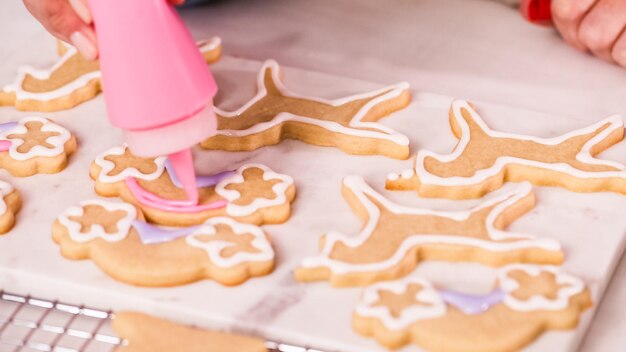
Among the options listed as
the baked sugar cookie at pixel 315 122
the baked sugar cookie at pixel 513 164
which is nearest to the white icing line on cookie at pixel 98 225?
the baked sugar cookie at pixel 315 122

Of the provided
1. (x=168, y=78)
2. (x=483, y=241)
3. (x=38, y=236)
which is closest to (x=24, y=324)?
(x=38, y=236)

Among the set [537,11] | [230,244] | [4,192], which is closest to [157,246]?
[230,244]

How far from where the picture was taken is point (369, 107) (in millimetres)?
867

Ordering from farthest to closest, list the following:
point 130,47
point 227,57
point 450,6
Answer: point 450,6
point 227,57
point 130,47

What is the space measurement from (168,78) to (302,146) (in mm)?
208

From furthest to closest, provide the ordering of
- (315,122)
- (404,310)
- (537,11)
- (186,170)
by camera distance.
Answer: (537,11) → (315,122) → (186,170) → (404,310)

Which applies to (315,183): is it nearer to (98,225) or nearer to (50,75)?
(98,225)

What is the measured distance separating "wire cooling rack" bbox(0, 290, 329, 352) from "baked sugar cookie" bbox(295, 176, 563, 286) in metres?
0.07

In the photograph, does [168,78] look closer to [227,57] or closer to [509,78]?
[227,57]

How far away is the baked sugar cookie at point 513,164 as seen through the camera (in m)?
0.77

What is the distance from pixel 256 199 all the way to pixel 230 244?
6 cm

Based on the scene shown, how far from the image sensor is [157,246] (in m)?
0.71

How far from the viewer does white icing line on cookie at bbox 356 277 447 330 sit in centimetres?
63

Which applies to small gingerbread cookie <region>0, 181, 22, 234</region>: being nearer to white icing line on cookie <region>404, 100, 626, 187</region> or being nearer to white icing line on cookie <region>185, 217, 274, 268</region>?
white icing line on cookie <region>185, 217, 274, 268</region>
